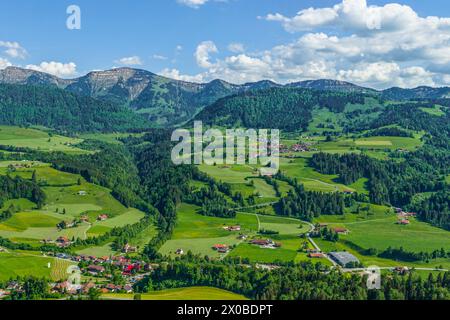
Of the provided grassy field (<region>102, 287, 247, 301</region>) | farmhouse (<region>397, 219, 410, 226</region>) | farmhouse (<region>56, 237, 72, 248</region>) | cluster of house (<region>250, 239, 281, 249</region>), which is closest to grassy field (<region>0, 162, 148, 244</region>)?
farmhouse (<region>56, 237, 72, 248</region>)

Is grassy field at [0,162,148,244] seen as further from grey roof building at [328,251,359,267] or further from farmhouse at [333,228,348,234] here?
grey roof building at [328,251,359,267]

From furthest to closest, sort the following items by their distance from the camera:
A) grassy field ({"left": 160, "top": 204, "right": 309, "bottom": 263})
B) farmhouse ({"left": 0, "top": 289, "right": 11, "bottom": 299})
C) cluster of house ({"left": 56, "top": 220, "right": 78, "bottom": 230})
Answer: cluster of house ({"left": 56, "top": 220, "right": 78, "bottom": 230}) → grassy field ({"left": 160, "top": 204, "right": 309, "bottom": 263}) → farmhouse ({"left": 0, "top": 289, "right": 11, "bottom": 299})

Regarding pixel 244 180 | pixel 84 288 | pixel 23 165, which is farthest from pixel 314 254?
pixel 23 165

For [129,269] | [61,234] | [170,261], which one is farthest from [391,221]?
[61,234]
